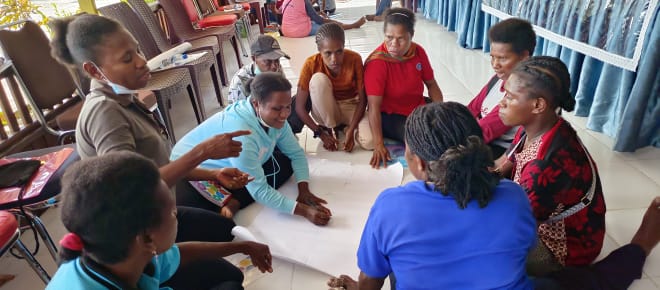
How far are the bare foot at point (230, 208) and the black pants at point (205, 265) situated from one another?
18 cm

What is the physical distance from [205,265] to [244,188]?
2.15ft

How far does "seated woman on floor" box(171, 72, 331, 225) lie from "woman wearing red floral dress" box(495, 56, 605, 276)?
33.3 inches

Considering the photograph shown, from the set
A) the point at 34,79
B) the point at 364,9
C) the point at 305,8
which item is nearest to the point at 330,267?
the point at 34,79

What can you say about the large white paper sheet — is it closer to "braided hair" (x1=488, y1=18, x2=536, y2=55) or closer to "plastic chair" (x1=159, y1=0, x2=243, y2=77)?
"braided hair" (x1=488, y1=18, x2=536, y2=55)

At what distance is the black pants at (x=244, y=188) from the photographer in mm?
1886

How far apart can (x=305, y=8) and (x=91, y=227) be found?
5018 mm

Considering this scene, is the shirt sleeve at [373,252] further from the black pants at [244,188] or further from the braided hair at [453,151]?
the black pants at [244,188]

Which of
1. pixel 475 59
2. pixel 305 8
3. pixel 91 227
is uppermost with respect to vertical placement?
pixel 91 227

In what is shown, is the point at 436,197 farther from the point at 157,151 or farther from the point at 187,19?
the point at 187,19

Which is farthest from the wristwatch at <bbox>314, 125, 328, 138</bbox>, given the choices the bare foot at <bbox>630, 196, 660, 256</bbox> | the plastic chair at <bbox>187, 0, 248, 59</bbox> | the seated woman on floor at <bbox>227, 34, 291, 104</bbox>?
the plastic chair at <bbox>187, 0, 248, 59</bbox>

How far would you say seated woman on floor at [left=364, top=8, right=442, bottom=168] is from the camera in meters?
2.32

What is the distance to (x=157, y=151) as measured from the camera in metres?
1.41

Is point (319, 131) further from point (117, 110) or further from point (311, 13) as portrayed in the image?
point (311, 13)

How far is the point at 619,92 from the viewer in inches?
93.7
